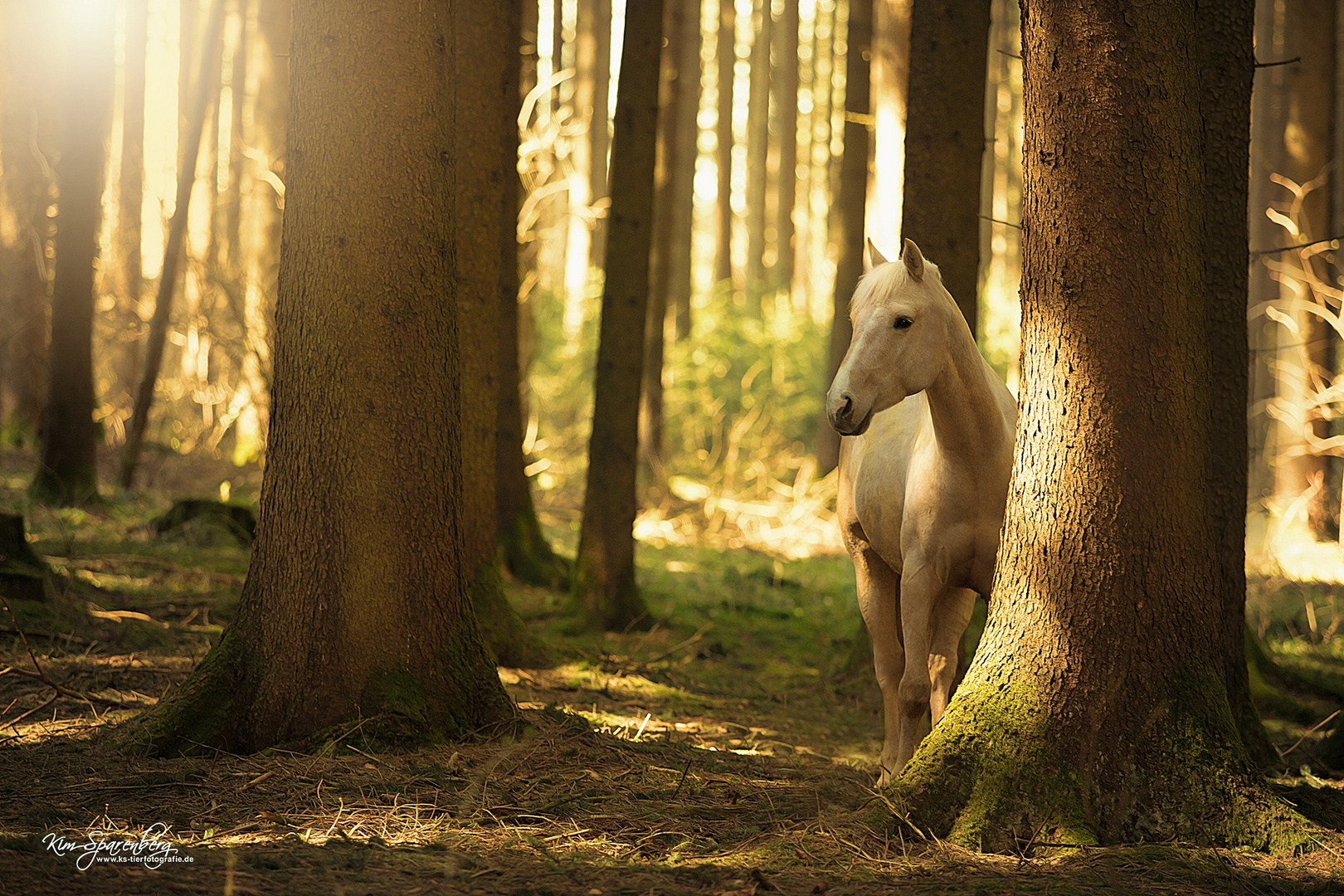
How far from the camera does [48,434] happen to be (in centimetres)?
1078

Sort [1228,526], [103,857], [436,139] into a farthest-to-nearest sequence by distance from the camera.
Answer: [1228,526]
[436,139]
[103,857]

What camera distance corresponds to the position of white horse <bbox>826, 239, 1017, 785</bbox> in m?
4.32

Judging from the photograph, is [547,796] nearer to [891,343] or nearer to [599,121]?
[891,343]

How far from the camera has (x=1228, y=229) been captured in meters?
5.63

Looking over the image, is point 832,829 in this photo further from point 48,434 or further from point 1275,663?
point 48,434

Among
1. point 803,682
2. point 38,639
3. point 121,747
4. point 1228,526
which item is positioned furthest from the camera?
point 803,682

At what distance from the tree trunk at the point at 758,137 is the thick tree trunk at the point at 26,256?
59.7 feet

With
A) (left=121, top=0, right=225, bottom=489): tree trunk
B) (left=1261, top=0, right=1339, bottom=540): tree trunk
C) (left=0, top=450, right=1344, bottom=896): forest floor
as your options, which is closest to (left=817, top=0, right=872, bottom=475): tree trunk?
(left=1261, top=0, right=1339, bottom=540): tree trunk

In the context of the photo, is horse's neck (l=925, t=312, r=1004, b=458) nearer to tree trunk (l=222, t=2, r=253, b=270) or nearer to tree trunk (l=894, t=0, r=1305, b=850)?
tree trunk (l=894, t=0, r=1305, b=850)

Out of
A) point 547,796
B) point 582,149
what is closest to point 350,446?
point 547,796

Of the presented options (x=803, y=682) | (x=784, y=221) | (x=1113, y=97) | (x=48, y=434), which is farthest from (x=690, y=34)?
(x=1113, y=97)

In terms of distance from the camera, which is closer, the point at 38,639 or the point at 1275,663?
the point at 38,639

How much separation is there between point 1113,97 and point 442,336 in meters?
2.95

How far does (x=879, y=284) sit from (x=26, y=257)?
1518cm
